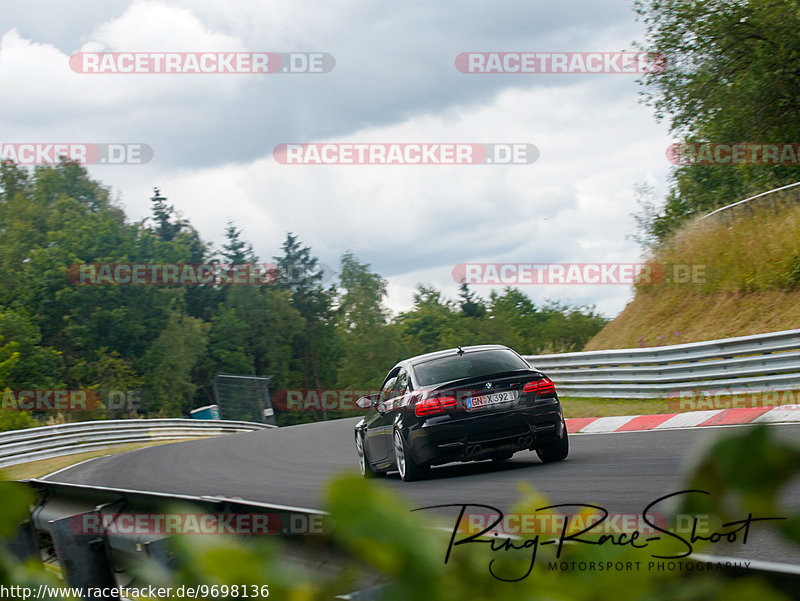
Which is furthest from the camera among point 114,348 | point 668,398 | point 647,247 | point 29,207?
point 29,207

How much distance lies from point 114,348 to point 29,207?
2147 cm

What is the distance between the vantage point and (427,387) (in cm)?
1029

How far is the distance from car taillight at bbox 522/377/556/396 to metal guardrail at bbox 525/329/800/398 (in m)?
5.62

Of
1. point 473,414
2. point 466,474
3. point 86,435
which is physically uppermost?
point 473,414

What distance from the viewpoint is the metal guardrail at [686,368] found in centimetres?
1426

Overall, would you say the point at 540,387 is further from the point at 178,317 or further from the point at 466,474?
the point at 178,317

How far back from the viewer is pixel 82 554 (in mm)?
4184

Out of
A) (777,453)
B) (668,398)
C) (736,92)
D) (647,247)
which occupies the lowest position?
(668,398)

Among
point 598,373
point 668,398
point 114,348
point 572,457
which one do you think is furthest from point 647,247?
point 114,348

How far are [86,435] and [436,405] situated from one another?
83.1ft

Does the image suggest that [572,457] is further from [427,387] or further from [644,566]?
[644,566]

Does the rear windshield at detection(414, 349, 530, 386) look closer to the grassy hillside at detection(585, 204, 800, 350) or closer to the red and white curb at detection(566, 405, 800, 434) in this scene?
the red and white curb at detection(566, 405, 800, 434)

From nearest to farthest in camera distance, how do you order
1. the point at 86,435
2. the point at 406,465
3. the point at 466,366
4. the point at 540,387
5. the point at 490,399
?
the point at 490,399
the point at 540,387
the point at 406,465
the point at 466,366
the point at 86,435

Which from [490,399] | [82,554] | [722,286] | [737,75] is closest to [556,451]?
[490,399]
